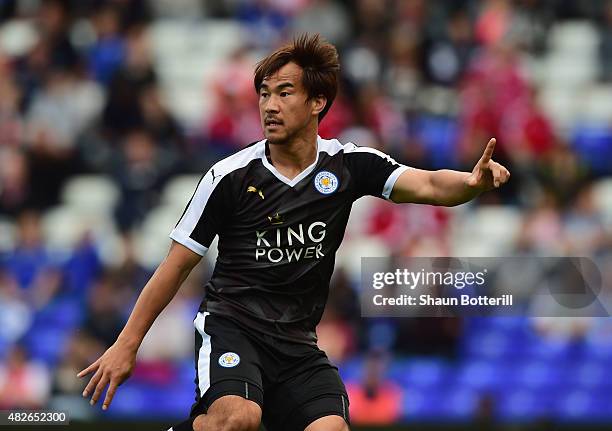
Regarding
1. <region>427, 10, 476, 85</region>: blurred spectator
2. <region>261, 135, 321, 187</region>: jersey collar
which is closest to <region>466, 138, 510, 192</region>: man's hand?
<region>261, 135, 321, 187</region>: jersey collar

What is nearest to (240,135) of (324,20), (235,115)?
(235,115)

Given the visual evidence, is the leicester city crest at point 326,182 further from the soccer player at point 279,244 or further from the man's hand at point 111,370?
the man's hand at point 111,370

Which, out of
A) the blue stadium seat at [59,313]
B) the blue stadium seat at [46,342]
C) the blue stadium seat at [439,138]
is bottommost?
the blue stadium seat at [46,342]

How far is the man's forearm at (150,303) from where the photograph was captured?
5.43 meters

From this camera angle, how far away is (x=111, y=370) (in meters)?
5.36

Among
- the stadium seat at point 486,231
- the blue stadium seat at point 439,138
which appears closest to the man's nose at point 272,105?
the stadium seat at point 486,231

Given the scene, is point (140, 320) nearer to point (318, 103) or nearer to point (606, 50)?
point (318, 103)

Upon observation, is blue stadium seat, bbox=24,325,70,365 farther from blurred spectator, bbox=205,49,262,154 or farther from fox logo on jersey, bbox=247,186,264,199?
fox logo on jersey, bbox=247,186,264,199

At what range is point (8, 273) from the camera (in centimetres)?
1117

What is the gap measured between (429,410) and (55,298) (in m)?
3.51

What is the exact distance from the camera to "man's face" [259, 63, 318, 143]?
5.55 metres

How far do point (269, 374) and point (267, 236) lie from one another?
2.05 feet

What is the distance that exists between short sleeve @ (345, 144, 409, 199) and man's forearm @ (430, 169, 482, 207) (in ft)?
0.61

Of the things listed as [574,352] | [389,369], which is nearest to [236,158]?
[389,369]
